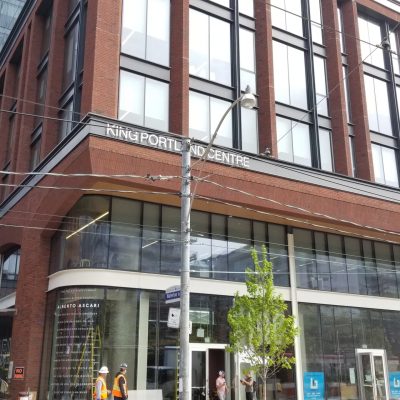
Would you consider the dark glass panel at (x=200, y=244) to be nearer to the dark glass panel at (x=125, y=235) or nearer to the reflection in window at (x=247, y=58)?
the dark glass panel at (x=125, y=235)

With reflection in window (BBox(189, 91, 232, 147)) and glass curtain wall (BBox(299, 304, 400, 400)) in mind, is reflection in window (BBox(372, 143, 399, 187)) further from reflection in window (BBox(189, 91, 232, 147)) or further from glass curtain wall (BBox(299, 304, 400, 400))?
reflection in window (BBox(189, 91, 232, 147))

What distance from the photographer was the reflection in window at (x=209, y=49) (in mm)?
24416

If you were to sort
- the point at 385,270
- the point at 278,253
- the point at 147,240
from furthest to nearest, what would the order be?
1. the point at 385,270
2. the point at 278,253
3. the point at 147,240

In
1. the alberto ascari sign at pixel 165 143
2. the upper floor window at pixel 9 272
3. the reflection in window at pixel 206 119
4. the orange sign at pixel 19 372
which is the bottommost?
the orange sign at pixel 19 372

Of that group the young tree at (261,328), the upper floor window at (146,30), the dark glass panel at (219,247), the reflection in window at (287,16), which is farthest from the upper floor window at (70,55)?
the young tree at (261,328)

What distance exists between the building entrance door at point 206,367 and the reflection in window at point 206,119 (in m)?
8.50

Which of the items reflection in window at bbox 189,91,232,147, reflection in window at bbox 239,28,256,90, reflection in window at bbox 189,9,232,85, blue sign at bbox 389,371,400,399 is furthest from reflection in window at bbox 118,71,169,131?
blue sign at bbox 389,371,400,399

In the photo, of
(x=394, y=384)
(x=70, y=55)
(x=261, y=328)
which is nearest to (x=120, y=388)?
(x=261, y=328)

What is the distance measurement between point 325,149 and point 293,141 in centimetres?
225

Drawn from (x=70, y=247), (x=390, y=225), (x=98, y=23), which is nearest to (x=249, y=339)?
(x=70, y=247)

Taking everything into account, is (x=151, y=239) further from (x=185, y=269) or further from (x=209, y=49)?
(x=209, y=49)

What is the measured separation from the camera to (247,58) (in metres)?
26.2

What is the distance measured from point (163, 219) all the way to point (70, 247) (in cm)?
383

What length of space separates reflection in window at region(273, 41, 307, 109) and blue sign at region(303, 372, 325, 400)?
12.7m
